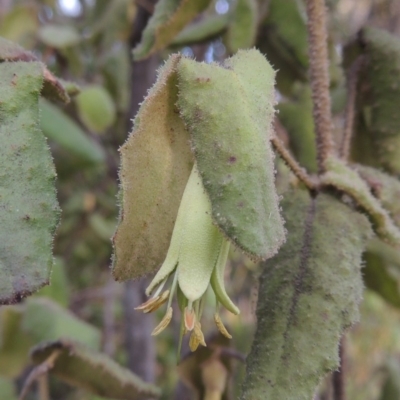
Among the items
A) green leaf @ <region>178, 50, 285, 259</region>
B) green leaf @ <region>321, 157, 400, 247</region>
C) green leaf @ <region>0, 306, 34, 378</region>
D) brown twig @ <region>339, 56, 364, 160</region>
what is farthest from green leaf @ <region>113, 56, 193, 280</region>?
green leaf @ <region>0, 306, 34, 378</region>

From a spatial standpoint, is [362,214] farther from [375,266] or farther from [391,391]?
[391,391]

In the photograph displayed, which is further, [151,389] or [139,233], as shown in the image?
[151,389]

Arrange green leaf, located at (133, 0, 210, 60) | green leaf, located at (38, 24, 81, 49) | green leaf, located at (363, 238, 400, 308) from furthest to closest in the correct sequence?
1. green leaf, located at (38, 24, 81, 49)
2. green leaf, located at (363, 238, 400, 308)
3. green leaf, located at (133, 0, 210, 60)

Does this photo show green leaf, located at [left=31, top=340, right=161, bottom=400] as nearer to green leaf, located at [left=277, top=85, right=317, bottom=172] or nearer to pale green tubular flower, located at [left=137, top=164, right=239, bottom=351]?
pale green tubular flower, located at [left=137, top=164, right=239, bottom=351]

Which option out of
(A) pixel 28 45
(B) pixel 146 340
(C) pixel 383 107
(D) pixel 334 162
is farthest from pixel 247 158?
(A) pixel 28 45

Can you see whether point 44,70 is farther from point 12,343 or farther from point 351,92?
point 12,343
